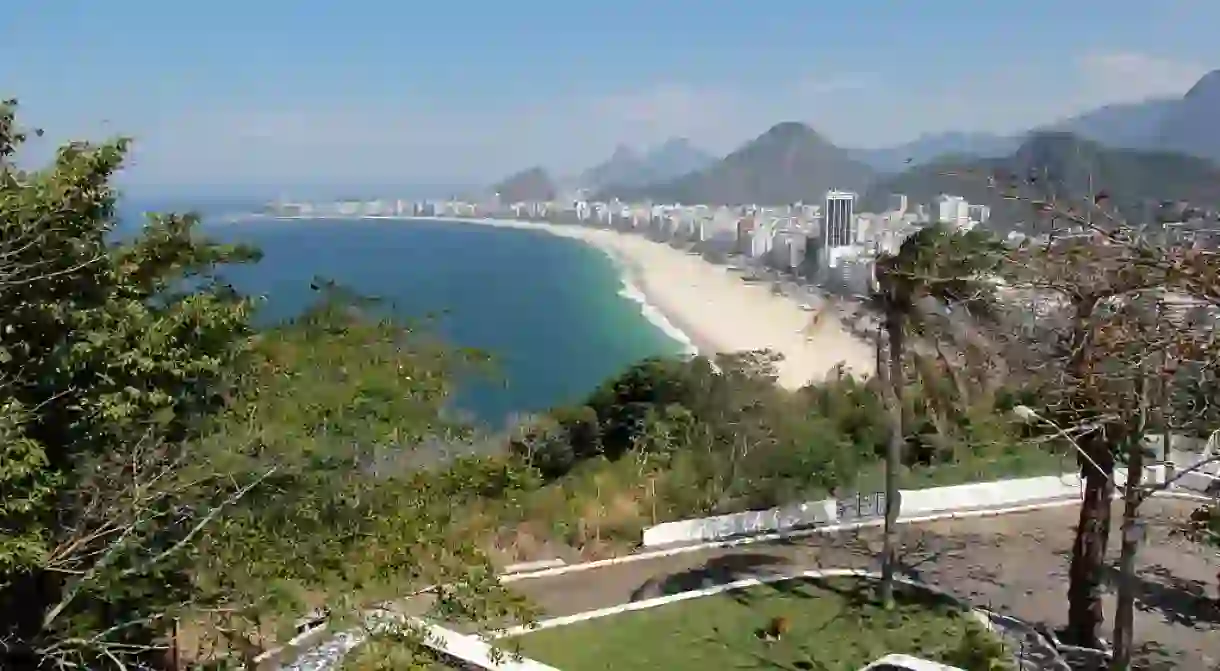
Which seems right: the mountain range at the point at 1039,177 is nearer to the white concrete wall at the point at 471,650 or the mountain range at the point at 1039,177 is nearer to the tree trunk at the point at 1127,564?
the tree trunk at the point at 1127,564

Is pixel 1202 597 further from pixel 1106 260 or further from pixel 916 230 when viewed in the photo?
pixel 1106 260

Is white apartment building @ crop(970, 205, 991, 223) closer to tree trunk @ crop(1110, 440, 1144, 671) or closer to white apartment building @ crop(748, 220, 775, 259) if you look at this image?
tree trunk @ crop(1110, 440, 1144, 671)

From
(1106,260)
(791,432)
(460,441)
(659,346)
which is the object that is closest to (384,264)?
(659,346)

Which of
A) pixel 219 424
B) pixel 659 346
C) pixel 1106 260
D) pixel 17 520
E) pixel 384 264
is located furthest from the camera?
pixel 384 264

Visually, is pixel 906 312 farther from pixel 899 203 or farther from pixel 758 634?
pixel 899 203

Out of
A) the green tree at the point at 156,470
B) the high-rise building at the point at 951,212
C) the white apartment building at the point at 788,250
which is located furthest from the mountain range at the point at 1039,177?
the white apartment building at the point at 788,250

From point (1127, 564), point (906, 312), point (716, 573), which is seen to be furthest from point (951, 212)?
point (1127, 564)
